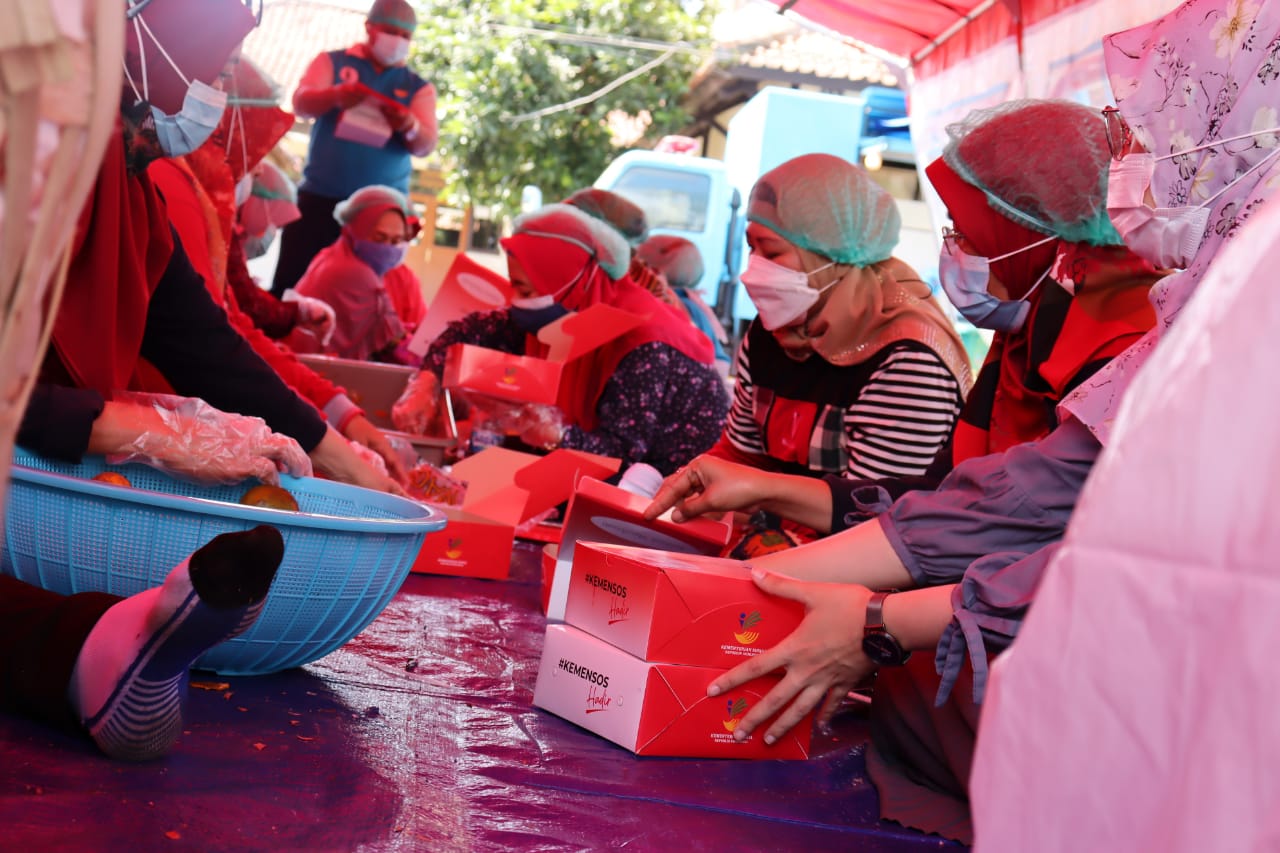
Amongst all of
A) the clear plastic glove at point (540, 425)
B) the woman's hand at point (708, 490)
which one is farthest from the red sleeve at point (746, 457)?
the woman's hand at point (708, 490)

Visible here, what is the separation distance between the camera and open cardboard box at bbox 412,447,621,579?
2604 mm

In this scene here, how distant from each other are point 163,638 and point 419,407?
9.01 feet

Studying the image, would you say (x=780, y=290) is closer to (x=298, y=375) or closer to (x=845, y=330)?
(x=845, y=330)

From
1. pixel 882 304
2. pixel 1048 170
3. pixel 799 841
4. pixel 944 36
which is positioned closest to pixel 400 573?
pixel 799 841

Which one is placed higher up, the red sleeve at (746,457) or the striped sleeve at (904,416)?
the striped sleeve at (904,416)

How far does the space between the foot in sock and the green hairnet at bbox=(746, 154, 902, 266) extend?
1.82m

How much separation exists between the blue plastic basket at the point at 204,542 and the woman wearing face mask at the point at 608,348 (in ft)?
6.88

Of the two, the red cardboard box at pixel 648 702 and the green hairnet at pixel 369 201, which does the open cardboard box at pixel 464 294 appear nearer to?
the green hairnet at pixel 369 201

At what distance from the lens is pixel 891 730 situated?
1.71 metres

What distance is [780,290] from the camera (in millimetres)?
2746

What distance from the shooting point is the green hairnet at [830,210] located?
2727 millimetres

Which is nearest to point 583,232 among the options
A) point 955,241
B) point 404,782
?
point 955,241

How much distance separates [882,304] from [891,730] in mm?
1300

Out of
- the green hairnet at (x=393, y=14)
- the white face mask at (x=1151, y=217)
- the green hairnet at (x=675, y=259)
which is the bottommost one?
the white face mask at (x=1151, y=217)
